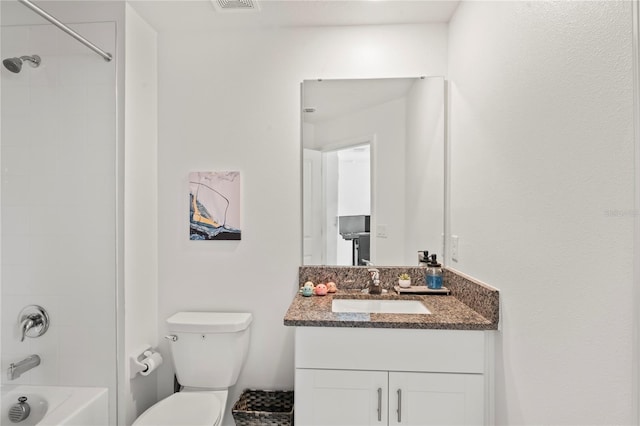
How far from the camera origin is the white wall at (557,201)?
773mm

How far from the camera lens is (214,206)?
6.59 feet

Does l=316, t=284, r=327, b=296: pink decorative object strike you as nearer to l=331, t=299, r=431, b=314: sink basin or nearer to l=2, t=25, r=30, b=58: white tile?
l=331, t=299, r=431, b=314: sink basin

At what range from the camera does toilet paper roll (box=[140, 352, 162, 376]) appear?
179 centimetres

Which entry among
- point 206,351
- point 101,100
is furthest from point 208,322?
point 101,100

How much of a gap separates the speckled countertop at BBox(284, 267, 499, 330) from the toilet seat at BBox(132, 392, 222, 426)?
0.65 m

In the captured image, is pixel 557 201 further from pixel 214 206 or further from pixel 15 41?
pixel 15 41

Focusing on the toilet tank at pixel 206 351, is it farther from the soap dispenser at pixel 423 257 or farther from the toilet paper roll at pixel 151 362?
the soap dispenser at pixel 423 257

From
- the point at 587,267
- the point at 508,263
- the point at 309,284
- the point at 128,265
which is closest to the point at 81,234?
the point at 128,265

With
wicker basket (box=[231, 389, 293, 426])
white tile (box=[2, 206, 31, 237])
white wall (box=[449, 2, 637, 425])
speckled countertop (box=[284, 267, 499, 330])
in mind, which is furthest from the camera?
wicker basket (box=[231, 389, 293, 426])

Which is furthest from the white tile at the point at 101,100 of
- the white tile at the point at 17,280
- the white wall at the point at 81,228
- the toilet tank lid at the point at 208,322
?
the toilet tank lid at the point at 208,322

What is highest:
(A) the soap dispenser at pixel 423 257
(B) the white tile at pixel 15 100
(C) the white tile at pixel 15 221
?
(B) the white tile at pixel 15 100

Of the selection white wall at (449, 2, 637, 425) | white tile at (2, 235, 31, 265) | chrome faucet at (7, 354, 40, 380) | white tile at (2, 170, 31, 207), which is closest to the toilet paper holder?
chrome faucet at (7, 354, 40, 380)

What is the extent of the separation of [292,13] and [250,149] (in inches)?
30.1

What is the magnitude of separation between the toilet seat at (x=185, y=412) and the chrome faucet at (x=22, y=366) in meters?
0.60
